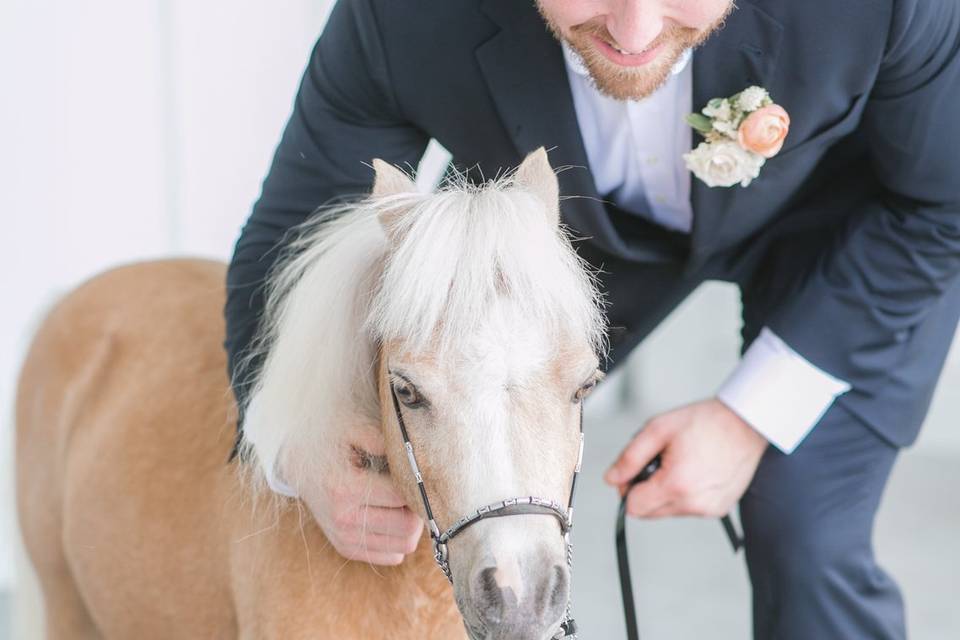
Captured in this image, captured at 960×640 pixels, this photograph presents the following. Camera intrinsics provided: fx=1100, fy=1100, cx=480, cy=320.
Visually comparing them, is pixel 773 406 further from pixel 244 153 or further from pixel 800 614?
pixel 244 153

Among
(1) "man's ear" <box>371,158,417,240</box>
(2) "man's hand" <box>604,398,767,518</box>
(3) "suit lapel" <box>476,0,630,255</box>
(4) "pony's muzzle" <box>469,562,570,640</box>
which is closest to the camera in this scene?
(4) "pony's muzzle" <box>469,562,570,640</box>

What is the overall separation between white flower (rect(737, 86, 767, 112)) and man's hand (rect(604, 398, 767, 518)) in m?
0.46

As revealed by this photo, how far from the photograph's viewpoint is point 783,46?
55.2 inches

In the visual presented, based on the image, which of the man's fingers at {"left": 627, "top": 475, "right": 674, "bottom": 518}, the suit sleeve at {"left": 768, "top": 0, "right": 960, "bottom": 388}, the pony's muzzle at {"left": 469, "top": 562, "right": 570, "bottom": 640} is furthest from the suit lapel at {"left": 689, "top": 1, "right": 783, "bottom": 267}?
the pony's muzzle at {"left": 469, "top": 562, "right": 570, "bottom": 640}

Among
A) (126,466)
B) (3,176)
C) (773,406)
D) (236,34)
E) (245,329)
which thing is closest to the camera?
(245,329)

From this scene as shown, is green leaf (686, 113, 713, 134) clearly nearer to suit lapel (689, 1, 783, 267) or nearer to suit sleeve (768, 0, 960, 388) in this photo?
suit lapel (689, 1, 783, 267)

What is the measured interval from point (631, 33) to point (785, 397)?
0.64 metres

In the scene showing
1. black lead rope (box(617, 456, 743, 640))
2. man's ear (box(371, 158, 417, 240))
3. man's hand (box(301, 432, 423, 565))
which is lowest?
black lead rope (box(617, 456, 743, 640))

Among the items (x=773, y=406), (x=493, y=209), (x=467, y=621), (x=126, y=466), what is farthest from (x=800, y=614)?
(x=126, y=466)

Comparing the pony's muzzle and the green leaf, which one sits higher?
the green leaf

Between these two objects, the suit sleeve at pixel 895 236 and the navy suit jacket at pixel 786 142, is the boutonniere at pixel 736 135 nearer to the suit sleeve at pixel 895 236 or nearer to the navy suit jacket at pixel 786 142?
the navy suit jacket at pixel 786 142

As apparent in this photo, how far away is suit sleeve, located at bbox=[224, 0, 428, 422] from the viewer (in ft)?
4.94

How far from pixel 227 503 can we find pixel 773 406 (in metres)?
0.80

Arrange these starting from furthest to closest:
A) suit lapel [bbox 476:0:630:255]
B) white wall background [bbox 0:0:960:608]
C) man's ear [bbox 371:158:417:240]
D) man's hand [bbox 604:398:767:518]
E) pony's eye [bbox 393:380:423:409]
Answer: white wall background [bbox 0:0:960:608] < man's hand [bbox 604:398:767:518] < suit lapel [bbox 476:0:630:255] < man's ear [bbox 371:158:417:240] < pony's eye [bbox 393:380:423:409]
